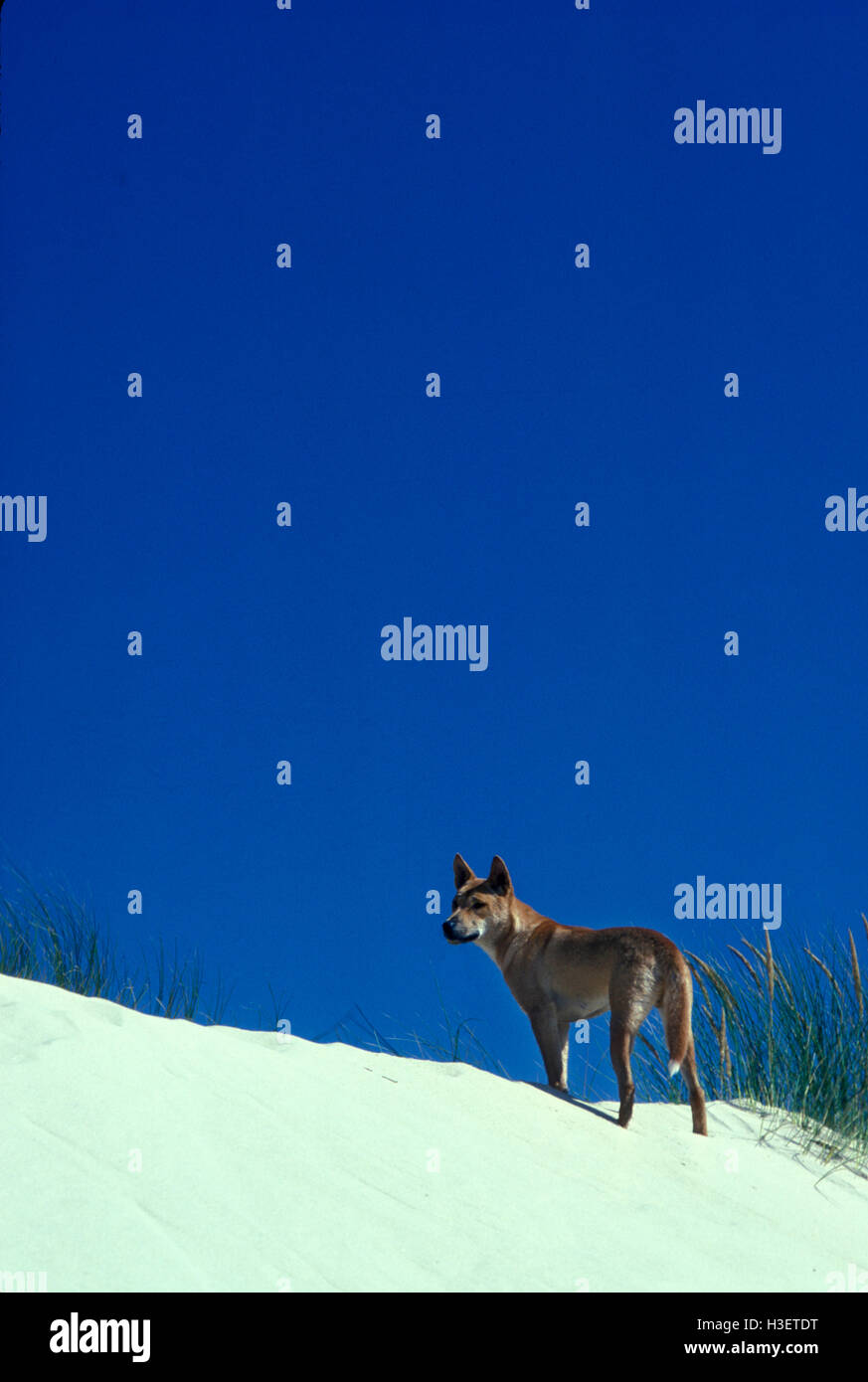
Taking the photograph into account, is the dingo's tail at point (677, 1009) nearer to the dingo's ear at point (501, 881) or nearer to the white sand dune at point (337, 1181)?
the white sand dune at point (337, 1181)

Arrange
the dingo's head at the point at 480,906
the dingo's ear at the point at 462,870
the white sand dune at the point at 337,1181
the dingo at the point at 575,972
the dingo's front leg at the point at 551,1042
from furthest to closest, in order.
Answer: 1. the dingo's ear at the point at 462,870
2. the dingo's head at the point at 480,906
3. the dingo's front leg at the point at 551,1042
4. the dingo at the point at 575,972
5. the white sand dune at the point at 337,1181

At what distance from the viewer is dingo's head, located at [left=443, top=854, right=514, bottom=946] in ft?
27.1

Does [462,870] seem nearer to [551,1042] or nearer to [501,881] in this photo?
[501,881]

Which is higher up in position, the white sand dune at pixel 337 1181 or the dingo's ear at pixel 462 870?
the dingo's ear at pixel 462 870

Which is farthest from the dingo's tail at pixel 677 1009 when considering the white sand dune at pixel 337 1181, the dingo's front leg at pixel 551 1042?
the dingo's front leg at pixel 551 1042

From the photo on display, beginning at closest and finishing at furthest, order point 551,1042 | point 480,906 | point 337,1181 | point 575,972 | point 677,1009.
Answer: point 337,1181
point 677,1009
point 575,972
point 551,1042
point 480,906

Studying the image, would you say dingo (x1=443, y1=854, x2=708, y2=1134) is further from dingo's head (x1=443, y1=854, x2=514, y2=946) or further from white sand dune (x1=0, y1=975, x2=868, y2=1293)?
white sand dune (x1=0, y1=975, x2=868, y2=1293)

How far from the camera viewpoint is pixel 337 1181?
5.26 meters

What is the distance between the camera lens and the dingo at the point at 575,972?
24.9 ft

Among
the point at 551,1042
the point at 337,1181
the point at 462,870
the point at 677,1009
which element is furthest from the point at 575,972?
the point at 337,1181

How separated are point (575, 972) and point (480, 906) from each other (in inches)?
31.8
